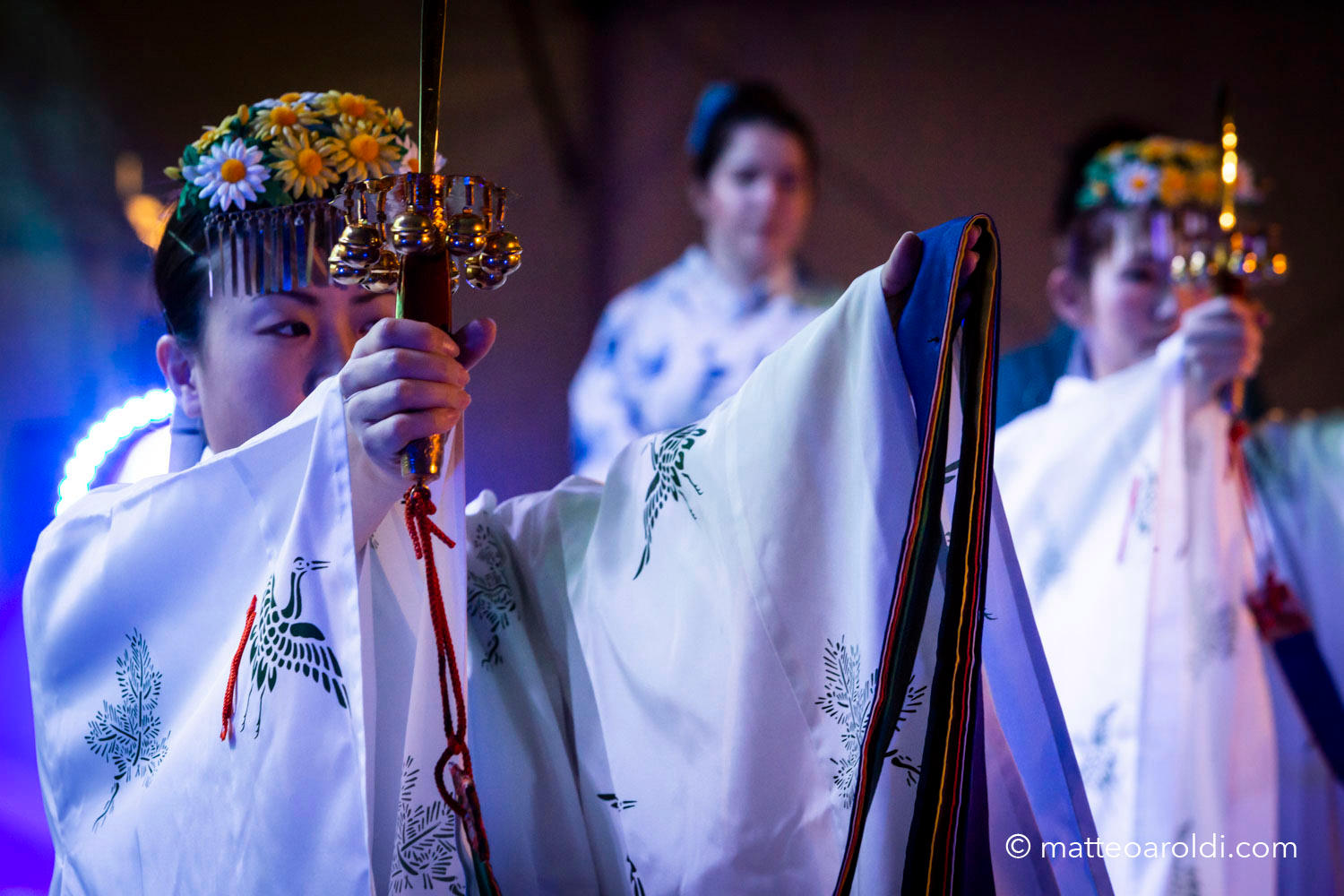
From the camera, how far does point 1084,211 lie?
9.39ft

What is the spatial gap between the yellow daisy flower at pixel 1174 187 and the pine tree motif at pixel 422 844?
7.22 ft

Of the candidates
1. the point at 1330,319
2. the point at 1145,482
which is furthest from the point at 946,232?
the point at 1330,319

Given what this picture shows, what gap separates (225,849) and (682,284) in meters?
2.88

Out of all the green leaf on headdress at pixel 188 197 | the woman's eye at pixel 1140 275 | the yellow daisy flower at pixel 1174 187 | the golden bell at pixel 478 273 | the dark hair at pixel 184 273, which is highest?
the yellow daisy flower at pixel 1174 187

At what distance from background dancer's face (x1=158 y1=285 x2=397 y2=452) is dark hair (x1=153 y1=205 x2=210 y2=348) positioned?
6 centimetres

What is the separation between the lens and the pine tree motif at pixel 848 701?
3.08ft

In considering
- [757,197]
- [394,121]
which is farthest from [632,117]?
[394,121]

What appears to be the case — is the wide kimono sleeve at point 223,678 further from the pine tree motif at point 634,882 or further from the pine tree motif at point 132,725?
the pine tree motif at point 634,882

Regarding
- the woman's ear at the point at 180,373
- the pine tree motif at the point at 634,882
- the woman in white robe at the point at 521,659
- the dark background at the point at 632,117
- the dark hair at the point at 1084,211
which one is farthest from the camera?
the dark hair at the point at 1084,211

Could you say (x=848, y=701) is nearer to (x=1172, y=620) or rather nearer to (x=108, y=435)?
(x=1172, y=620)

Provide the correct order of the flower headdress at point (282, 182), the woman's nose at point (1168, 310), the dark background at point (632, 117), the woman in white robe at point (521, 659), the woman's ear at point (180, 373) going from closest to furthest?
1. the woman in white robe at point (521, 659)
2. the flower headdress at point (282, 182)
3. the woman's ear at point (180, 373)
4. the dark background at point (632, 117)
5. the woman's nose at point (1168, 310)

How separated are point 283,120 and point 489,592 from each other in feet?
1.93

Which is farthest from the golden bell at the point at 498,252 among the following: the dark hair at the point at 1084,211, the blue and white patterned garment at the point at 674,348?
the blue and white patterned garment at the point at 674,348

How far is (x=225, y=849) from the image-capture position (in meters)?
0.97
